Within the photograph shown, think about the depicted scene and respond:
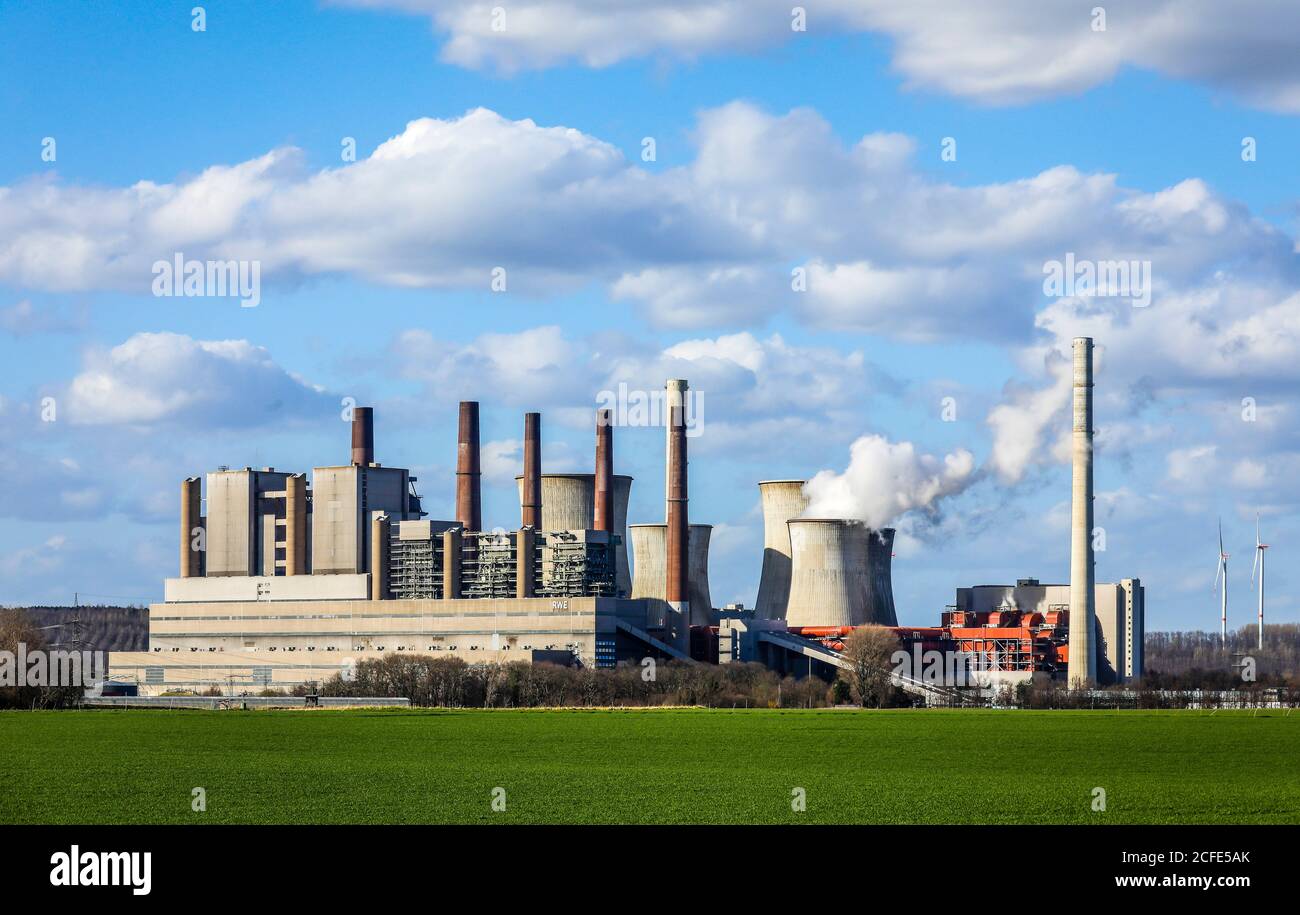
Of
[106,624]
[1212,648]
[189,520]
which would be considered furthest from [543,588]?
[1212,648]

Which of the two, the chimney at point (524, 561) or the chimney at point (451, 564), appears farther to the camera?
the chimney at point (451, 564)

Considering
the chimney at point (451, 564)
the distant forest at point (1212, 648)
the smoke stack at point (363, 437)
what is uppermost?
the smoke stack at point (363, 437)

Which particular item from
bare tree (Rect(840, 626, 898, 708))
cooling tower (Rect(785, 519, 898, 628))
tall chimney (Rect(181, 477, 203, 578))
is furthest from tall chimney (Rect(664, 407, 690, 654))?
tall chimney (Rect(181, 477, 203, 578))

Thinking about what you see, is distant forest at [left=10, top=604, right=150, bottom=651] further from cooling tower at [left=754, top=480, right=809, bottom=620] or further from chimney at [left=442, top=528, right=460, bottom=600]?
cooling tower at [left=754, top=480, right=809, bottom=620]

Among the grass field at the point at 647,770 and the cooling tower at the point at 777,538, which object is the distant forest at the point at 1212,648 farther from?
the grass field at the point at 647,770

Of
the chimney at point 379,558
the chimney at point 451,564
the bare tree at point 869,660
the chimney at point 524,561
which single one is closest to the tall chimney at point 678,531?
the chimney at point 524,561

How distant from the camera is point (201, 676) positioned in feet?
309

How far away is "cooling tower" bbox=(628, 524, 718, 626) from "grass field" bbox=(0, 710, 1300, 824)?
33891 mm

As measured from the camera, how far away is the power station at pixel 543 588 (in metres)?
83.2

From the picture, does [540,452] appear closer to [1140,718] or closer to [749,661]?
[749,661]

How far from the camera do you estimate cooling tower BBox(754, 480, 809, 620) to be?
87.4 metres

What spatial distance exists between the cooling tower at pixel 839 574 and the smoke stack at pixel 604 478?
10.3m

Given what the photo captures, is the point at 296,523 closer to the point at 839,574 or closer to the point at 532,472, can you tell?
the point at 532,472

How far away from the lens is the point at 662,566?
8950cm
